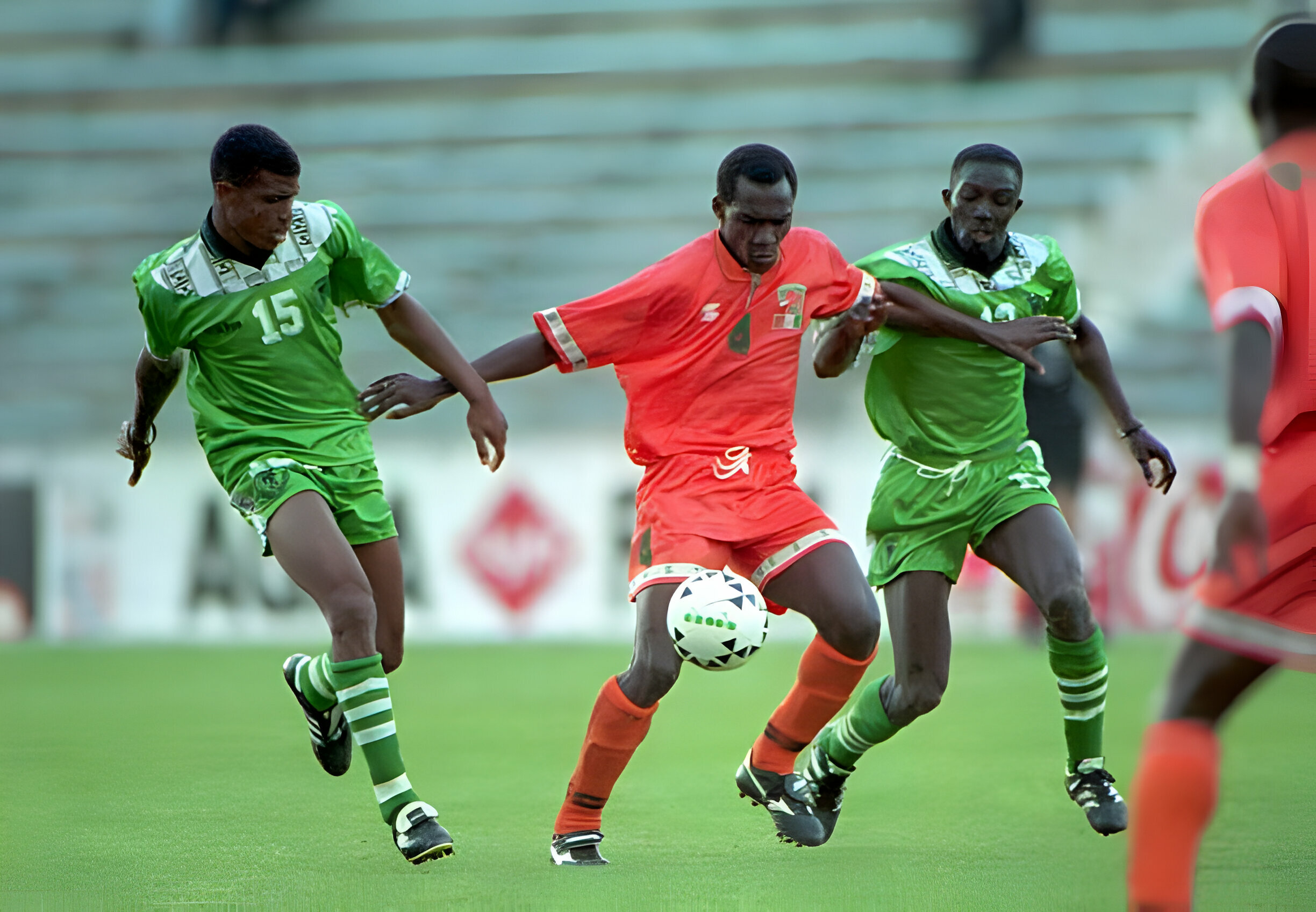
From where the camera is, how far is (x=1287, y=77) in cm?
298

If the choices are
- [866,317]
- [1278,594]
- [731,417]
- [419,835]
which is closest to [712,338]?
[731,417]

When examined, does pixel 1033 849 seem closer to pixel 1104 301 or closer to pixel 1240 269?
pixel 1240 269

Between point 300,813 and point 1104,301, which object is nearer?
point 300,813

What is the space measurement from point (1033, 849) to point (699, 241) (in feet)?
6.88

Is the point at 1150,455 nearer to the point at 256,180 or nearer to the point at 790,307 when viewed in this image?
the point at 790,307

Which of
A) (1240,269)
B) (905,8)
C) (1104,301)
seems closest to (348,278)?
(1240,269)

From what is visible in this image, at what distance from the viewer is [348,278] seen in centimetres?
513

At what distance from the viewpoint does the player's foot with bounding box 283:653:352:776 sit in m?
5.61

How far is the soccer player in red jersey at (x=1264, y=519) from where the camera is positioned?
2.91m

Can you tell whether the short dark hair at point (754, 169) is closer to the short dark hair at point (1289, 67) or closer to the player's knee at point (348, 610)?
the player's knee at point (348, 610)

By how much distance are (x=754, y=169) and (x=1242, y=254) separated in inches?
80.3

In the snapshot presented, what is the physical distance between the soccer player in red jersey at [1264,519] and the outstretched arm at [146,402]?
3.44 metres

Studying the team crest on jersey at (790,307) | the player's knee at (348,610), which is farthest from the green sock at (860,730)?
the player's knee at (348,610)

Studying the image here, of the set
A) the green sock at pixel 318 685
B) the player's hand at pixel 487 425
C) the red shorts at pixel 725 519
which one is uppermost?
the player's hand at pixel 487 425
